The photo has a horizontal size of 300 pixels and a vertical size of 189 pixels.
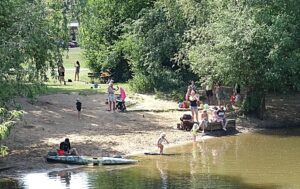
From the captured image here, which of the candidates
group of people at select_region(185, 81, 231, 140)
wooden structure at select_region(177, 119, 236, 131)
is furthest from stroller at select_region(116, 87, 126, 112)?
wooden structure at select_region(177, 119, 236, 131)

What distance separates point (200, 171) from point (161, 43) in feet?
57.3

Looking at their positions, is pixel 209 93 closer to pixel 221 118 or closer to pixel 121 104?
pixel 221 118

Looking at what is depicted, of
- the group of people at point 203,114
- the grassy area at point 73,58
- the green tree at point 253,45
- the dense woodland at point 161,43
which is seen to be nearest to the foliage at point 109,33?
the dense woodland at point 161,43

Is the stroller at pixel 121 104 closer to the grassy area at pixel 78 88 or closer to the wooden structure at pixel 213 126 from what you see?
the wooden structure at pixel 213 126

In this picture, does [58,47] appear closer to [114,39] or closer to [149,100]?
[149,100]

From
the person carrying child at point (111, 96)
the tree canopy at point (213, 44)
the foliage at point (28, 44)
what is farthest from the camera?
the person carrying child at point (111, 96)

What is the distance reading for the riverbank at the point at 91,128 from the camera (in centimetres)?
2567

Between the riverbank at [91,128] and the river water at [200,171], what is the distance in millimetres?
1492

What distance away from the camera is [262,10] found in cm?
3203

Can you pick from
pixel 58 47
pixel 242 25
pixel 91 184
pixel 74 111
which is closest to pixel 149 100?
pixel 74 111

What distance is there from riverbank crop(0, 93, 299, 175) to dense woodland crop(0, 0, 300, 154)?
7.48 ft

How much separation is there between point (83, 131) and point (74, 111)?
3.88 m

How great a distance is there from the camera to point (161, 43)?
39406 mm

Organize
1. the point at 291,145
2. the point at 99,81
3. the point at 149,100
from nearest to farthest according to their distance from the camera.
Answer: the point at 291,145, the point at 149,100, the point at 99,81
